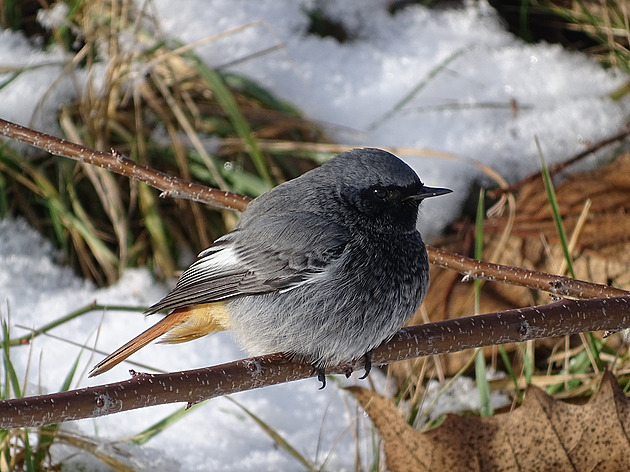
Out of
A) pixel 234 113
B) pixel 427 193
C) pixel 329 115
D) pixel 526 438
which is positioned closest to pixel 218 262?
pixel 427 193

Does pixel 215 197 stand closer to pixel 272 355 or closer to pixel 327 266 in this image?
pixel 327 266

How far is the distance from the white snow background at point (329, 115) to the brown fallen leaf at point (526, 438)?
2.26ft

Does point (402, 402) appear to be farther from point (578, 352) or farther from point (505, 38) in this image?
point (505, 38)

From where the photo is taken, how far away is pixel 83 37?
17.1 feet

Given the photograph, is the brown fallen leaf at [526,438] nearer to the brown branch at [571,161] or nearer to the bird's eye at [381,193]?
the bird's eye at [381,193]

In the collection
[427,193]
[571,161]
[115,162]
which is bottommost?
[571,161]

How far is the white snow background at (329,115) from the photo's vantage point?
390cm

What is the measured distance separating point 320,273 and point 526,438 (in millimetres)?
986

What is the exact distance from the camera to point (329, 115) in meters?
5.33

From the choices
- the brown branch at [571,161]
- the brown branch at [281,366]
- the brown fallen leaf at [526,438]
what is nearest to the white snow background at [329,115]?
the brown branch at [571,161]

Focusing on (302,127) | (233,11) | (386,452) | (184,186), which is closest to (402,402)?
(386,452)

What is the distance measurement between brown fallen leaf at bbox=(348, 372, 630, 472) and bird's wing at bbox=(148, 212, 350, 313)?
0.56 meters

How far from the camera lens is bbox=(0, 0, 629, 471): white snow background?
3.90 metres

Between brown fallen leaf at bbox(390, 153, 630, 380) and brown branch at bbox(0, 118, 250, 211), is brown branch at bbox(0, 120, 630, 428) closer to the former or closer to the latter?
brown branch at bbox(0, 118, 250, 211)
